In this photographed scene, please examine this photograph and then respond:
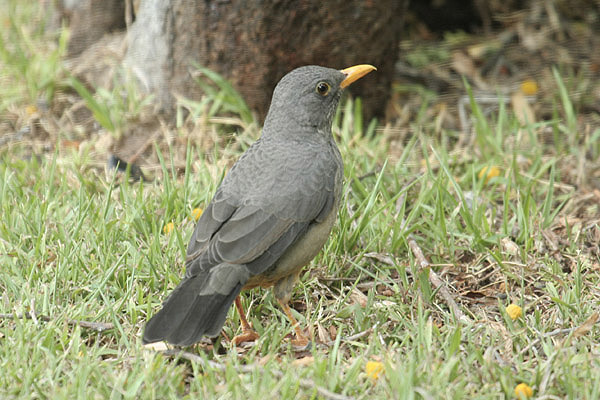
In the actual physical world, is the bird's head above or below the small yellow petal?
above

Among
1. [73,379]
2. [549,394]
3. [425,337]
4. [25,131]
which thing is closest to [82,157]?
[25,131]

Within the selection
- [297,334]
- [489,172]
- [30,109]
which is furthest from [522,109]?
[30,109]

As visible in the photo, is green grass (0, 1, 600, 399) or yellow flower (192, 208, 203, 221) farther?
yellow flower (192, 208, 203, 221)

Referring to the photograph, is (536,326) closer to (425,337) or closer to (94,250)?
(425,337)

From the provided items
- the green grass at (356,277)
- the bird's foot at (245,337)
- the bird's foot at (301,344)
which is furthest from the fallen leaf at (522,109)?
the bird's foot at (245,337)

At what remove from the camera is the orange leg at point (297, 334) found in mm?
4020

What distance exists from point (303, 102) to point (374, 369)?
5.69 ft

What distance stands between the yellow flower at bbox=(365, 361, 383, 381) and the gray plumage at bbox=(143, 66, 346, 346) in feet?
2.33

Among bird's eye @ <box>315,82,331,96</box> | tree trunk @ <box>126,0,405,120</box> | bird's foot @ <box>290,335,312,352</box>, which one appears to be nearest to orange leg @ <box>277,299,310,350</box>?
bird's foot @ <box>290,335,312,352</box>

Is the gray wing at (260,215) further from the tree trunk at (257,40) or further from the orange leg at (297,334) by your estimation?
the tree trunk at (257,40)

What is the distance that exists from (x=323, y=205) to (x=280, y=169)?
308mm

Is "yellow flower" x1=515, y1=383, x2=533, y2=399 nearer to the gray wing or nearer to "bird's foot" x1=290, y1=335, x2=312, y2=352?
"bird's foot" x1=290, y1=335, x2=312, y2=352

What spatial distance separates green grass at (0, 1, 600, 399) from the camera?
3566mm

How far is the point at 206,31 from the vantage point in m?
6.12
